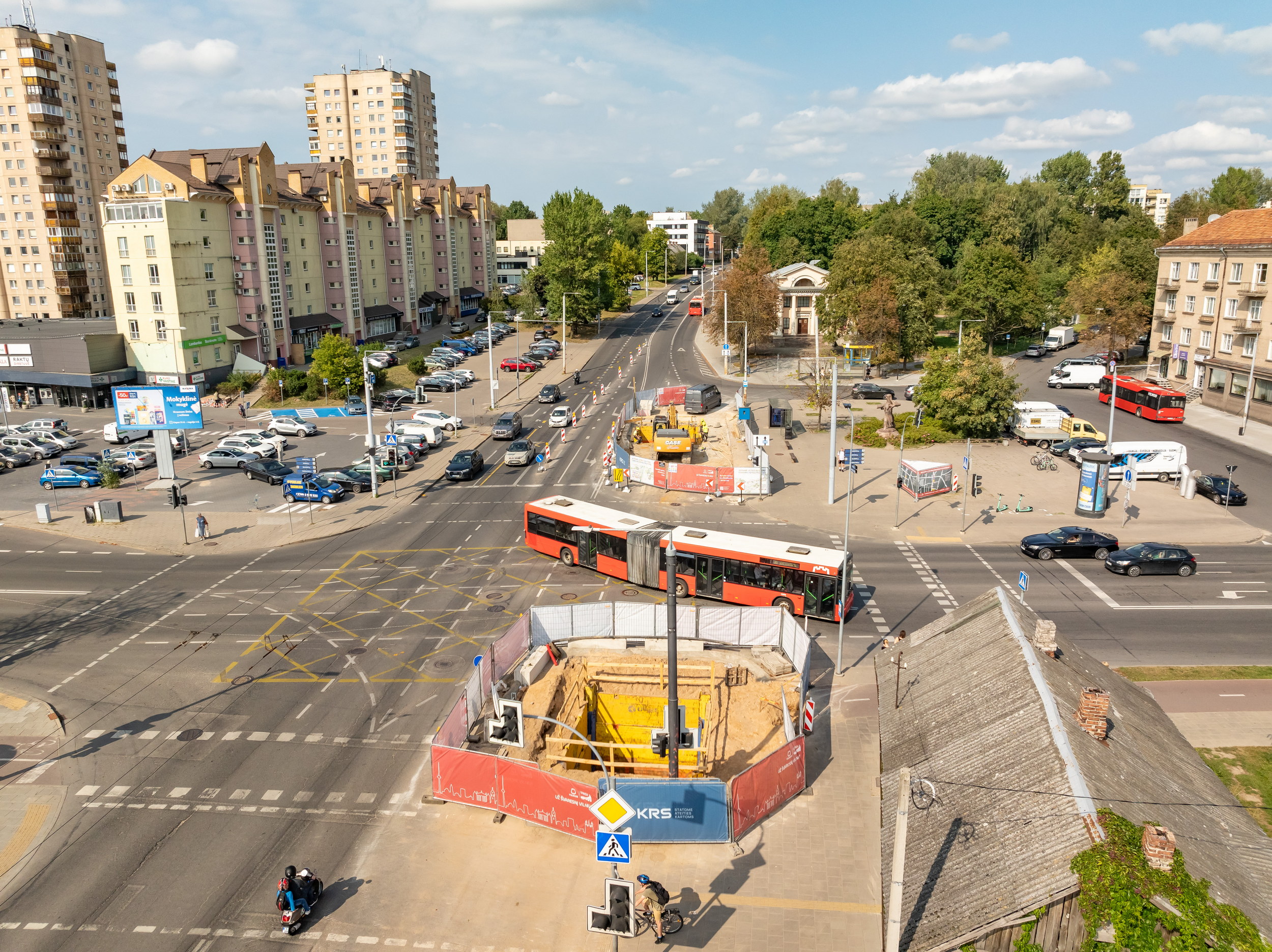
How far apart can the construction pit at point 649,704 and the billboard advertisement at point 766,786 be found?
1.22 meters

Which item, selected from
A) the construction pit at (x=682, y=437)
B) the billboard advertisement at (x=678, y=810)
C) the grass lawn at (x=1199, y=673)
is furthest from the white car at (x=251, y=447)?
the grass lawn at (x=1199, y=673)

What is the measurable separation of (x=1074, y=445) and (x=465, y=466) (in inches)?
1627

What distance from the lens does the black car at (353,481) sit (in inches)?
2063

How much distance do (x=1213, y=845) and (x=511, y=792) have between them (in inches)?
598

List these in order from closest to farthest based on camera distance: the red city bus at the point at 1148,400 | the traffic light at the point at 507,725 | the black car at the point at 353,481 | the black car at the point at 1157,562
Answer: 1. the traffic light at the point at 507,725
2. the black car at the point at 1157,562
3. the black car at the point at 353,481
4. the red city bus at the point at 1148,400

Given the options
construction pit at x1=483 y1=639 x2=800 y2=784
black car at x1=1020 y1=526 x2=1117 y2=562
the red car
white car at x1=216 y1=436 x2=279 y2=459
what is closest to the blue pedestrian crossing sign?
construction pit at x1=483 y1=639 x2=800 y2=784

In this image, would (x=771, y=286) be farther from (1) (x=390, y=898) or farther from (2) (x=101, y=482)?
(1) (x=390, y=898)

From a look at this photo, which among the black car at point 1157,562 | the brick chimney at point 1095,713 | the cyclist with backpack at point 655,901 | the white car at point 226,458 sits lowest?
the cyclist with backpack at point 655,901

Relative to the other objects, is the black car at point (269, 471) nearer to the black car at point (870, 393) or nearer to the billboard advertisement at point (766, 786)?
the billboard advertisement at point (766, 786)

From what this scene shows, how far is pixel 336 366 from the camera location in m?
75.4

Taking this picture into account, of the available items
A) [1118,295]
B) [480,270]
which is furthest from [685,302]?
[1118,295]

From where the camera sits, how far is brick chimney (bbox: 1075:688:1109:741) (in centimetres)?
1781

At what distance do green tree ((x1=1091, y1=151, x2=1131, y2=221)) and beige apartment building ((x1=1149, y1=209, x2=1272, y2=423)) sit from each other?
2363 inches

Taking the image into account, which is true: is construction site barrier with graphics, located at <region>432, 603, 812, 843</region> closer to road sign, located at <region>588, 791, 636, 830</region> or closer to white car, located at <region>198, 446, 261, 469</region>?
road sign, located at <region>588, 791, 636, 830</region>
